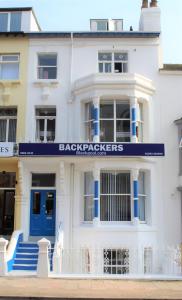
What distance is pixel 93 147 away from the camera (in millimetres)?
16812

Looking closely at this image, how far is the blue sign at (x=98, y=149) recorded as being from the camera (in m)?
16.8

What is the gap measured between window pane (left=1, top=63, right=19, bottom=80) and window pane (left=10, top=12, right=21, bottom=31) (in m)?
2.20

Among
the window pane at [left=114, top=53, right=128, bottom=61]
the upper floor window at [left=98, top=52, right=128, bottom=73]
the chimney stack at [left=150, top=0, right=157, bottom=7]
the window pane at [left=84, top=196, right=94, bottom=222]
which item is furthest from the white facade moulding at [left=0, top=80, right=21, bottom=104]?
the chimney stack at [left=150, top=0, right=157, bottom=7]

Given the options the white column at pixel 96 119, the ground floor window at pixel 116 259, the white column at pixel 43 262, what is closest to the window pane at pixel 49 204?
the ground floor window at pixel 116 259

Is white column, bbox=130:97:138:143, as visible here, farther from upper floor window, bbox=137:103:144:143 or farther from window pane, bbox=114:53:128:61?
window pane, bbox=114:53:128:61

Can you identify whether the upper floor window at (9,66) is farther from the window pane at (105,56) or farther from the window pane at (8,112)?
the window pane at (105,56)

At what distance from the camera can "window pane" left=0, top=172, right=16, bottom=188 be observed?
18781mm

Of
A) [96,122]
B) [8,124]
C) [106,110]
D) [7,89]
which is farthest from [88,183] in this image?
[7,89]

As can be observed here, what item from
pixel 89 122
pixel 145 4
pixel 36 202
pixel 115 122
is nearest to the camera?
pixel 115 122

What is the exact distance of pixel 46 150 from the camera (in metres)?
17.0

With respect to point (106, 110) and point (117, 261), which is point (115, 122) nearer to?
point (106, 110)

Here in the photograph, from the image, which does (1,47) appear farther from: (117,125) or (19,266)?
(19,266)

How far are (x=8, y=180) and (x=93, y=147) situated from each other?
4.71 metres

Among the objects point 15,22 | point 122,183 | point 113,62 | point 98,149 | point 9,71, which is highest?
point 15,22
